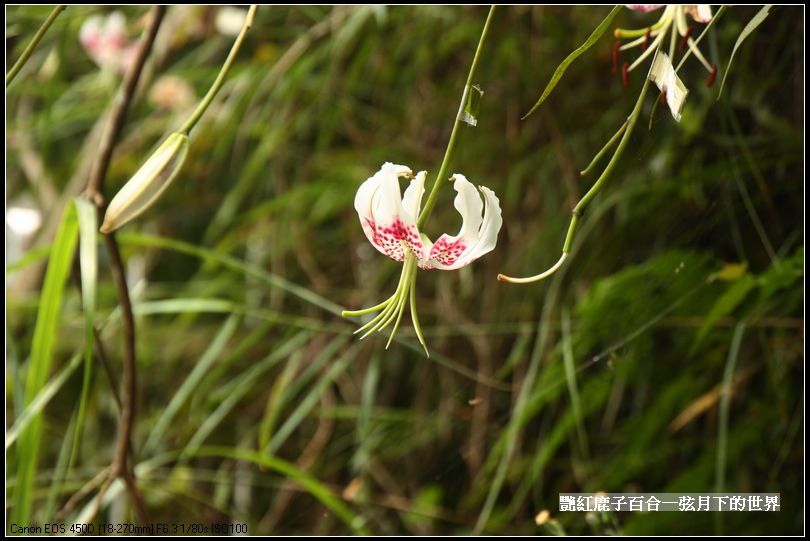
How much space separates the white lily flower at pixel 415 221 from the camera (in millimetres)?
299

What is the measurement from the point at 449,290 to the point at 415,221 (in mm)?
537

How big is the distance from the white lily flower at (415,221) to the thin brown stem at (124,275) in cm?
15

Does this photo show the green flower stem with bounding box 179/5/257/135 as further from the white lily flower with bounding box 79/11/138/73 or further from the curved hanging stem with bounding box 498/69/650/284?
the white lily flower with bounding box 79/11/138/73

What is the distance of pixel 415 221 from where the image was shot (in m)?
0.30

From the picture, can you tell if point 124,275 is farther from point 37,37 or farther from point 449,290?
point 449,290

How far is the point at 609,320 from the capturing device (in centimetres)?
53

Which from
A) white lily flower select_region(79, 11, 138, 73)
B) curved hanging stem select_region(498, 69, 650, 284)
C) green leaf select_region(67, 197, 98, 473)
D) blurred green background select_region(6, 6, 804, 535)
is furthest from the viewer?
white lily flower select_region(79, 11, 138, 73)

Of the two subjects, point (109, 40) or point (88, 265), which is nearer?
point (88, 265)

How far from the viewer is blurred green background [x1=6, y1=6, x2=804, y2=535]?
53cm

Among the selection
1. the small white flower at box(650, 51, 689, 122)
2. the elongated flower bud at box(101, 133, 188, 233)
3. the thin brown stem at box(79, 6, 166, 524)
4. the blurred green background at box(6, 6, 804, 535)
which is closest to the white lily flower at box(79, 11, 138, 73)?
the blurred green background at box(6, 6, 804, 535)

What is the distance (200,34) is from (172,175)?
2.54ft

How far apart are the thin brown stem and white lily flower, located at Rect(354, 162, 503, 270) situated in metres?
0.15

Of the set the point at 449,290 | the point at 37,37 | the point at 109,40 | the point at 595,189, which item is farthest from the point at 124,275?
the point at 109,40

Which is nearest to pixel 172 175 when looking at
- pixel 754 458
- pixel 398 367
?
pixel 754 458
